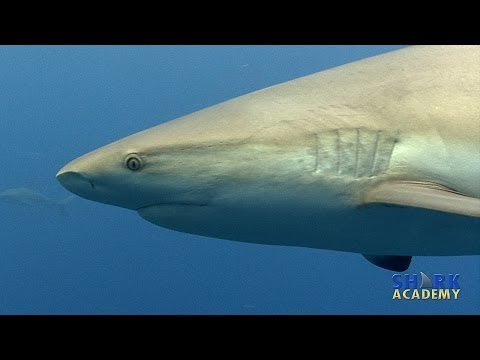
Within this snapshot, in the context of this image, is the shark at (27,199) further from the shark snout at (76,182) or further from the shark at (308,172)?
the shark at (308,172)

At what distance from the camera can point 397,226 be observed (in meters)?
2.14

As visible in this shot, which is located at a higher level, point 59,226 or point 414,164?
point 59,226

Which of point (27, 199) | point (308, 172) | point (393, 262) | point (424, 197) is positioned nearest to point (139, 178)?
point (308, 172)

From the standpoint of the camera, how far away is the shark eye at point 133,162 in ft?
6.84

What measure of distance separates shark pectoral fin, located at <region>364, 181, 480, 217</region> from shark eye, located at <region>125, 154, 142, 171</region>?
2.60ft

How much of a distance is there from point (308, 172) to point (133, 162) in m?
0.61

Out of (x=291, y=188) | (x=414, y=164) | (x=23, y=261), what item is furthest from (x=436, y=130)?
(x=23, y=261)

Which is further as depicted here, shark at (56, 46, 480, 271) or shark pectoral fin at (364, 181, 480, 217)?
Answer: shark at (56, 46, 480, 271)

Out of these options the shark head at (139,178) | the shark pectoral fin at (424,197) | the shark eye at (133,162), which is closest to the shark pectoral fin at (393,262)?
the shark pectoral fin at (424,197)

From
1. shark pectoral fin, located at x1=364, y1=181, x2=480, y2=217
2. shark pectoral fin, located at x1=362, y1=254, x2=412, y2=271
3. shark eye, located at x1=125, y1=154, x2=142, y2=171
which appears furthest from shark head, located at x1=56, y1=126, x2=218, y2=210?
shark pectoral fin, located at x1=362, y1=254, x2=412, y2=271

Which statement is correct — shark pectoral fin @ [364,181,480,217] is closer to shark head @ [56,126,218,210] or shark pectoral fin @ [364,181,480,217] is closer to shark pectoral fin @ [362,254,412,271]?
shark head @ [56,126,218,210]

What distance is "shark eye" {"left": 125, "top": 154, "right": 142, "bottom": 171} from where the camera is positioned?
2086 mm

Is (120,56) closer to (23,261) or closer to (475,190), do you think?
(23,261)

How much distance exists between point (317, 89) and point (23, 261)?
27214 mm
